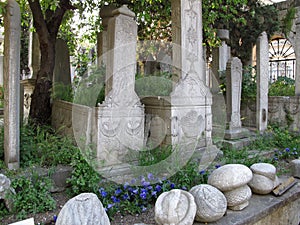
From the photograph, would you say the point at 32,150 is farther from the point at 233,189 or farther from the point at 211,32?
the point at 211,32

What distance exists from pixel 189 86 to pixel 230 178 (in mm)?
2041

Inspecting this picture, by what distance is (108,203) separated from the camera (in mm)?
2740

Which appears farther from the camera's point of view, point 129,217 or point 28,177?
point 28,177

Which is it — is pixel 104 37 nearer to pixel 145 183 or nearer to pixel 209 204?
pixel 145 183

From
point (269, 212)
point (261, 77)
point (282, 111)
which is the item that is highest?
point (261, 77)

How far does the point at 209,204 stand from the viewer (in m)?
2.45

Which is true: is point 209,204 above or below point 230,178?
below

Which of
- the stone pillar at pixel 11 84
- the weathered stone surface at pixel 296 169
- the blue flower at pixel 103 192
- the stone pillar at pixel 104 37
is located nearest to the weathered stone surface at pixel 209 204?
the blue flower at pixel 103 192

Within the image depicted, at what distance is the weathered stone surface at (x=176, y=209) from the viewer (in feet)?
7.39

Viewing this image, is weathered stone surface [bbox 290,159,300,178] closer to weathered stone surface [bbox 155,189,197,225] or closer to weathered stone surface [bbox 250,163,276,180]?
weathered stone surface [bbox 250,163,276,180]

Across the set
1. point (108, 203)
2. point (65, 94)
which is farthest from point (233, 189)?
point (65, 94)

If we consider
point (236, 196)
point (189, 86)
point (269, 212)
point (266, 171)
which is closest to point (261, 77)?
point (189, 86)

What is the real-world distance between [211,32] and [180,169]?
15.7 ft

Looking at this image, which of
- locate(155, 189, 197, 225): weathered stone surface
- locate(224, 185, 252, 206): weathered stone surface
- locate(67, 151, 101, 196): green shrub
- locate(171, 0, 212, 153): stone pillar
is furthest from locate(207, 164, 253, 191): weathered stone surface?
locate(171, 0, 212, 153): stone pillar
